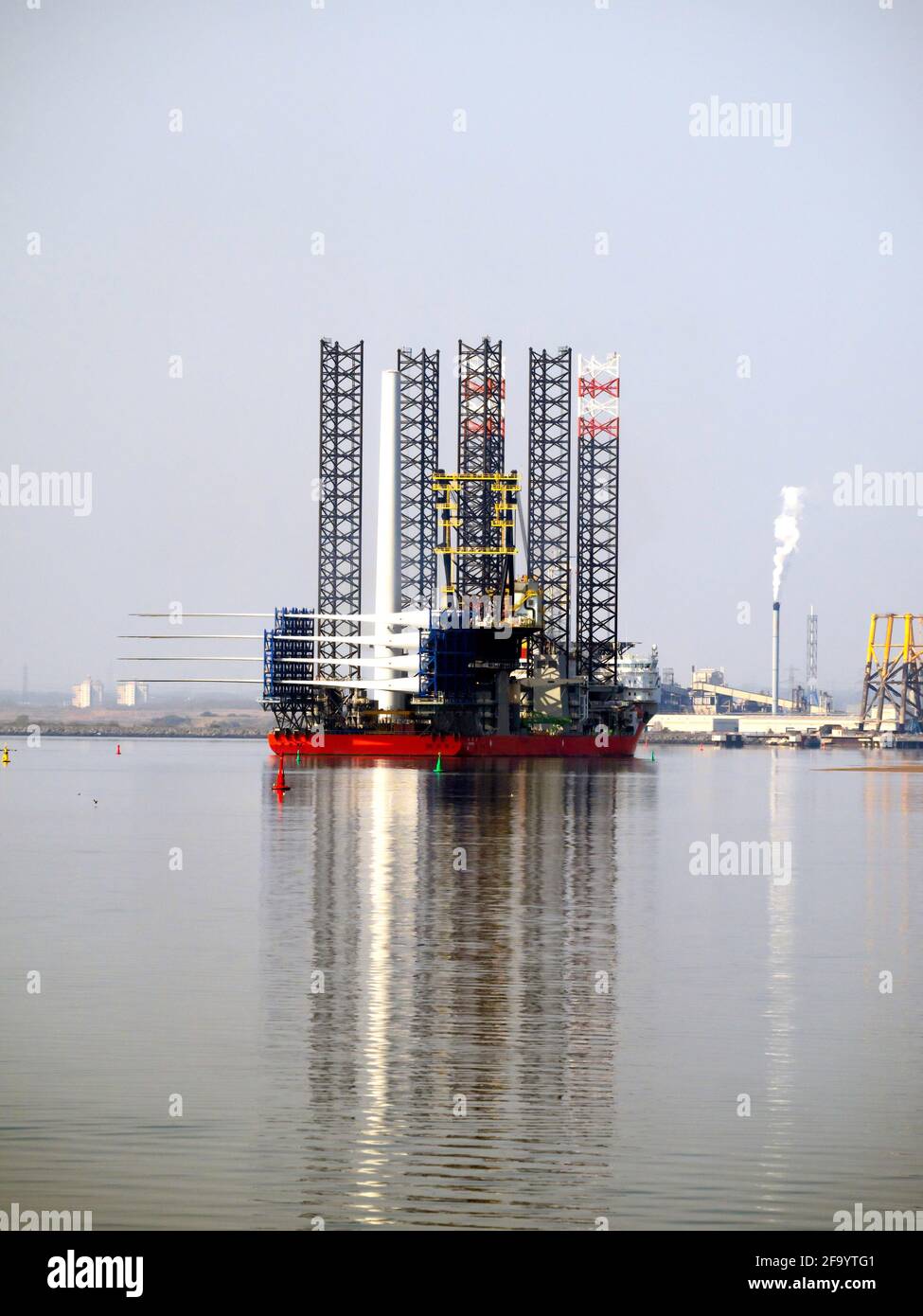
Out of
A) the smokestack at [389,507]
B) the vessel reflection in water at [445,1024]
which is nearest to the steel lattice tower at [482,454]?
the smokestack at [389,507]

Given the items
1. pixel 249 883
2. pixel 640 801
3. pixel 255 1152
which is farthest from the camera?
pixel 640 801

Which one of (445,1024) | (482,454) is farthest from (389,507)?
(445,1024)

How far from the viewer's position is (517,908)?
32.2 metres

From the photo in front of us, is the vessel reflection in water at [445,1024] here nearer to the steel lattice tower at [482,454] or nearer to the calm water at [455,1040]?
the calm water at [455,1040]

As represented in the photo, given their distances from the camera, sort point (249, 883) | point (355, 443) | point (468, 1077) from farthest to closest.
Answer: point (355, 443)
point (249, 883)
point (468, 1077)

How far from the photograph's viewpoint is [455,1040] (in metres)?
19.7

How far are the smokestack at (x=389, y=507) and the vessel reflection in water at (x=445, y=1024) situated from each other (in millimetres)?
78855

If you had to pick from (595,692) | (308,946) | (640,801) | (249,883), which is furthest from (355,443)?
(308,946)

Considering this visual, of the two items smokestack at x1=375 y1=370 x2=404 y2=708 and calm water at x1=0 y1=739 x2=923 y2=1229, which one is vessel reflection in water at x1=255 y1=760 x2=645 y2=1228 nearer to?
calm water at x1=0 y1=739 x2=923 y2=1229

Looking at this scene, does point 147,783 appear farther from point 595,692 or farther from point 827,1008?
point 827,1008

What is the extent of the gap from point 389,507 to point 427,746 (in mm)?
17311

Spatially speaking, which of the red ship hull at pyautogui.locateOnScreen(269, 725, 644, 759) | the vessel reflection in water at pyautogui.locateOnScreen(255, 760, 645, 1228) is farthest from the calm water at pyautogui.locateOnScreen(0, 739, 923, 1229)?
the red ship hull at pyautogui.locateOnScreen(269, 725, 644, 759)

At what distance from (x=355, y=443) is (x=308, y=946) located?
9734cm

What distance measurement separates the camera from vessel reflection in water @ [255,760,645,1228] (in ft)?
47.0
